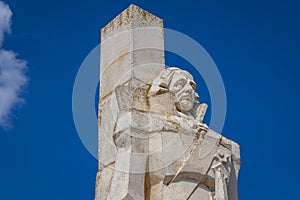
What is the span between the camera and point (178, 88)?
1062 cm

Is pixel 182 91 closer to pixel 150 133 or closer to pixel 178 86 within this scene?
pixel 178 86

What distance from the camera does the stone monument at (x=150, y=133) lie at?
31.8ft

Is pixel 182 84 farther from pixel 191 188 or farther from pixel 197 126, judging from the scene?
pixel 191 188

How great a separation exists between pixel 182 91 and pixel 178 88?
81mm

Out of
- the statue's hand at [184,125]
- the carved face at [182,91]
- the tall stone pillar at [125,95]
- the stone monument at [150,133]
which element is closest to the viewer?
the tall stone pillar at [125,95]

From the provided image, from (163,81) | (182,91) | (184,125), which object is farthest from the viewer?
(163,81)

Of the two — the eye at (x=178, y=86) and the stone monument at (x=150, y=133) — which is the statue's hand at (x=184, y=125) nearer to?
the stone monument at (x=150, y=133)

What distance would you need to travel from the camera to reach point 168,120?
33.2 feet

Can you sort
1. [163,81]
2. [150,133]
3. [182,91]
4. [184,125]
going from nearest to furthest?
[150,133] → [184,125] → [182,91] → [163,81]

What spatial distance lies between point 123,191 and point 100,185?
129cm

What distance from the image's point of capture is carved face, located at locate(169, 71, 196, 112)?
10594mm

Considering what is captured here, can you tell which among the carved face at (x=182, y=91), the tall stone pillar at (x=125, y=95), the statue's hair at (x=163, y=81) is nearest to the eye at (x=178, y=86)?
the carved face at (x=182, y=91)

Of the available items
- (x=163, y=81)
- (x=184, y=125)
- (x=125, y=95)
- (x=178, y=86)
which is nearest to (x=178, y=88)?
(x=178, y=86)

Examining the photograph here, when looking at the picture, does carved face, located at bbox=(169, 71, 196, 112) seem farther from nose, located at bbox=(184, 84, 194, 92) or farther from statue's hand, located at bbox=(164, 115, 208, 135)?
statue's hand, located at bbox=(164, 115, 208, 135)
